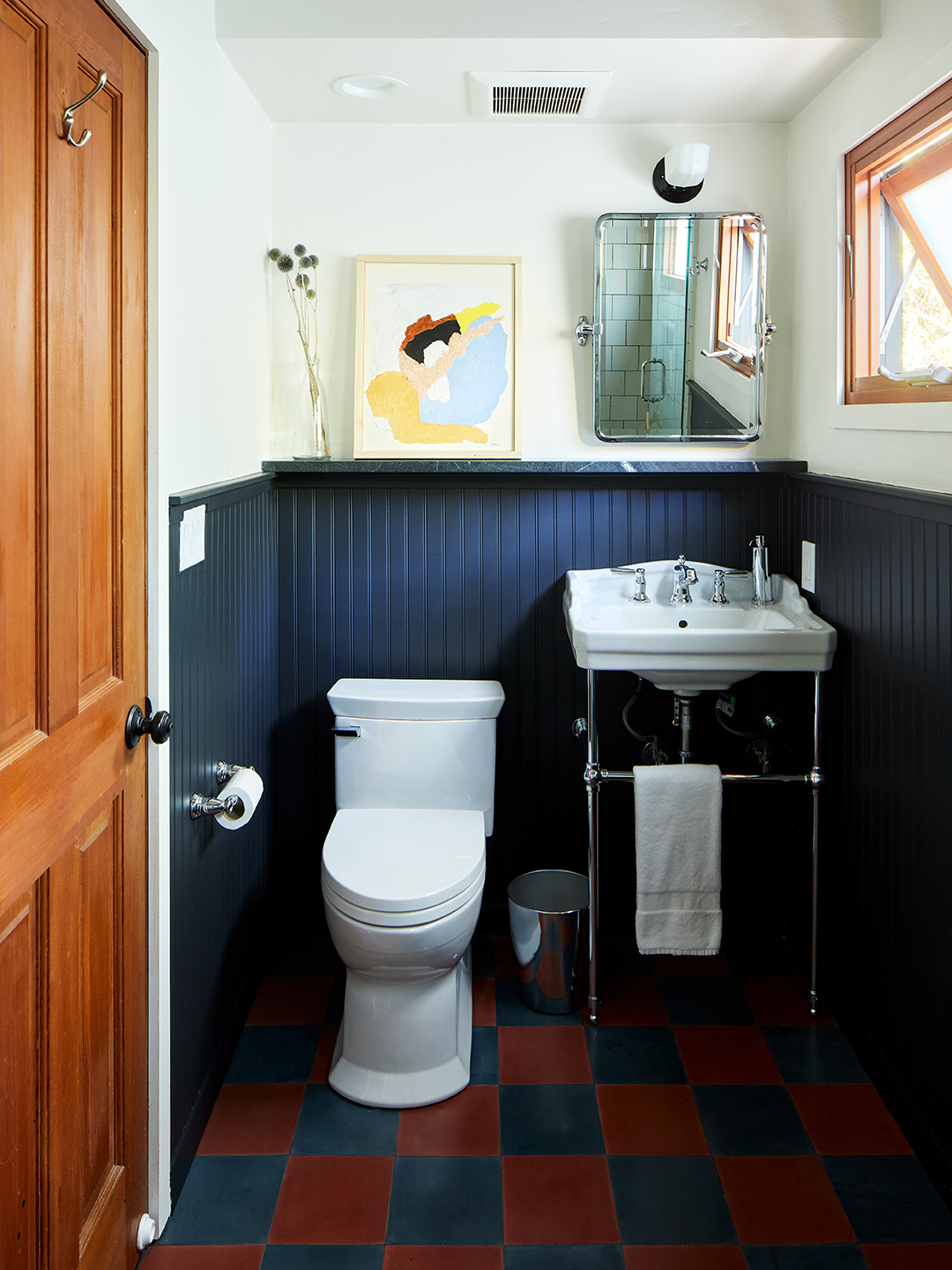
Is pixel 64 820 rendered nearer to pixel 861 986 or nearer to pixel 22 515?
pixel 22 515

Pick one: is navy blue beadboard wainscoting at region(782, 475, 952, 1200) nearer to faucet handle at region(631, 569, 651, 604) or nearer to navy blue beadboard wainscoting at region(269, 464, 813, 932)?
navy blue beadboard wainscoting at region(269, 464, 813, 932)

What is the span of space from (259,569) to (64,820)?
127 centimetres

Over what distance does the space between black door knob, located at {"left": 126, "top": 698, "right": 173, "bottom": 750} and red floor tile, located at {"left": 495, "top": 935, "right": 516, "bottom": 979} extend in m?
1.32

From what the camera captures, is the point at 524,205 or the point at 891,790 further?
the point at 524,205

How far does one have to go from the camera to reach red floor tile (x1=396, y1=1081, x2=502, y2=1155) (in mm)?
1987

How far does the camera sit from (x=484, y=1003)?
8.22 ft

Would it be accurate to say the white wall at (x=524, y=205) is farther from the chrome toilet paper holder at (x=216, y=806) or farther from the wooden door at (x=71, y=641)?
the chrome toilet paper holder at (x=216, y=806)

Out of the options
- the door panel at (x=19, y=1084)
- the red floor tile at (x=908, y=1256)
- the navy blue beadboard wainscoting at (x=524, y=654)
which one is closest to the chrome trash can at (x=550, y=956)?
the navy blue beadboard wainscoting at (x=524, y=654)

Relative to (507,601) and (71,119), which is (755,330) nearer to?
(507,601)

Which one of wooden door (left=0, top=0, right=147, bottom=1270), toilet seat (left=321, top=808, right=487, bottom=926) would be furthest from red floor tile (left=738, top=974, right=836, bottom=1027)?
wooden door (left=0, top=0, right=147, bottom=1270)

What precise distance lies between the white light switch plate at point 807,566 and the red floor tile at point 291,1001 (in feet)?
5.17

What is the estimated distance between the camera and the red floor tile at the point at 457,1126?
6.52ft

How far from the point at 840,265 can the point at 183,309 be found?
1516 millimetres

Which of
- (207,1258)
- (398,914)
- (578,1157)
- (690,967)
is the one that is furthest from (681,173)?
(207,1258)
